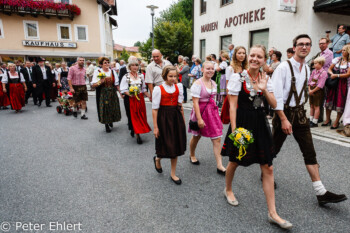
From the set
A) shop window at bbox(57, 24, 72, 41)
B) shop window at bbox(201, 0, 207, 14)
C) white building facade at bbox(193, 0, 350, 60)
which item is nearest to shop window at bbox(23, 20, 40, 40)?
shop window at bbox(57, 24, 72, 41)

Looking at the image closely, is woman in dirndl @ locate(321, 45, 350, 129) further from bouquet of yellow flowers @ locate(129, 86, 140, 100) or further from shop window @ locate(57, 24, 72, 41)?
shop window @ locate(57, 24, 72, 41)

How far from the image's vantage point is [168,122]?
3.64m

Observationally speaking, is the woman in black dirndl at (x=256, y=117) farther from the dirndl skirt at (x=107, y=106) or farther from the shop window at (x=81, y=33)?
the shop window at (x=81, y=33)

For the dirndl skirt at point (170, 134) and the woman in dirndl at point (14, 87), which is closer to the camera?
the dirndl skirt at point (170, 134)

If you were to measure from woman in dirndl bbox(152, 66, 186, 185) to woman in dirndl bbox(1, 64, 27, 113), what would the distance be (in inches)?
354

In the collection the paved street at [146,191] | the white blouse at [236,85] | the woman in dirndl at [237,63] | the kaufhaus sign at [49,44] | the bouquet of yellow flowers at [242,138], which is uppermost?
the kaufhaus sign at [49,44]

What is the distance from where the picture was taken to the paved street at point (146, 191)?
269cm

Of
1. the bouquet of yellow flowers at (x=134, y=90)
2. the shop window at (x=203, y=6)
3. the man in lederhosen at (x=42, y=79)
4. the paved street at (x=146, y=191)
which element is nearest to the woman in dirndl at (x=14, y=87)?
the man in lederhosen at (x=42, y=79)

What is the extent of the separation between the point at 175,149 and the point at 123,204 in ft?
3.59

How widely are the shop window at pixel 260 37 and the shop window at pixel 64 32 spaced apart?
70.8ft

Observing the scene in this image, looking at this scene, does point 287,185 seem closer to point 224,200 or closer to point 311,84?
point 224,200

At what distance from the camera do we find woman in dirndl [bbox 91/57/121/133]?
657 centimetres

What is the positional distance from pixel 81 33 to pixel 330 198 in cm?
2926

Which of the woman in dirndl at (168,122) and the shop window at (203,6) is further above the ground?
the shop window at (203,6)
